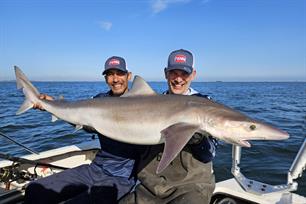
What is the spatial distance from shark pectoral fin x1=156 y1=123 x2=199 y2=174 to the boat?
1.74 metres

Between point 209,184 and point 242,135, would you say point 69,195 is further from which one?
point 242,135

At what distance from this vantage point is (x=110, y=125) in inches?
160

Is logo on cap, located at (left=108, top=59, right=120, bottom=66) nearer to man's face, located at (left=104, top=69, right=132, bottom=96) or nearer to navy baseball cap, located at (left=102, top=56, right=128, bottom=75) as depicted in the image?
navy baseball cap, located at (left=102, top=56, right=128, bottom=75)

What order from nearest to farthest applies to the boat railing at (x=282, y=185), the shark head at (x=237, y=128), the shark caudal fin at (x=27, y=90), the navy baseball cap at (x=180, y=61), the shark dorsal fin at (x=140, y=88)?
1. the shark head at (x=237, y=128)
2. the shark dorsal fin at (x=140, y=88)
3. the navy baseball cap at (x=180, y=61)
4. the boat railing at (x=282, y=185)
5. the shark caudal fin at (x=27, y=90)

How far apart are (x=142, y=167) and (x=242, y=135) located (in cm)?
128

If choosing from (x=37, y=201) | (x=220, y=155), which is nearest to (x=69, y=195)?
(x=37, y=201)

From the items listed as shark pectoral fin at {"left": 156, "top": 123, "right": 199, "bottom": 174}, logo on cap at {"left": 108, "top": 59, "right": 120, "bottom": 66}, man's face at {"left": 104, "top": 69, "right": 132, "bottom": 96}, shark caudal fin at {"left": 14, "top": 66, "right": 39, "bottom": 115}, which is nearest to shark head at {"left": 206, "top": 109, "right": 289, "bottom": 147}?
shark pectoral fin at {"left": 156, "top": 123, "right": 199, "bottom": 174}

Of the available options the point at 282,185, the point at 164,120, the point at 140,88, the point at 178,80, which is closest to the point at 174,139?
the point at 164,120

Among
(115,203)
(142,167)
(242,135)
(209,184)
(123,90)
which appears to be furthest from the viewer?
(123,90)

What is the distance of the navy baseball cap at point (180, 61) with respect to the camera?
4.04 meters

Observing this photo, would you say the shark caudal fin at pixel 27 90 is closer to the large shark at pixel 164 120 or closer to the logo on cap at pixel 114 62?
the large shark at pixel 164 120

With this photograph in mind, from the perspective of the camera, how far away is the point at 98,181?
15.2ft

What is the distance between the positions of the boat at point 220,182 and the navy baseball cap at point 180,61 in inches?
61.4

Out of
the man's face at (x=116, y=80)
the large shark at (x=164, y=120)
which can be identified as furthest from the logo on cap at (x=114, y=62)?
the large shark at (x=164, y=120)
